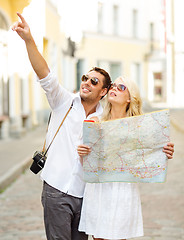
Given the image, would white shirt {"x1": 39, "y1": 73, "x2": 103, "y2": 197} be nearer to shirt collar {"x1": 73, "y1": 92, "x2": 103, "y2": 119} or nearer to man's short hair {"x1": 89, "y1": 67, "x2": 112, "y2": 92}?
shirt collar {"x1": 73, "y1": 92, "x2": 103, "y2": 119}

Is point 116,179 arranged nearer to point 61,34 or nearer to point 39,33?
point 39,33

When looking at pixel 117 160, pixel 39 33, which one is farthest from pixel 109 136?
pixel 39 33

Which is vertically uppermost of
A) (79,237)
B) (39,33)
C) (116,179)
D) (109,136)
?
(39,33)

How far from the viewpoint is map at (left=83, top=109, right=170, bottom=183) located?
3.05m

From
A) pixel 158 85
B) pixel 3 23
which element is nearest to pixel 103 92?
pixel 3 23

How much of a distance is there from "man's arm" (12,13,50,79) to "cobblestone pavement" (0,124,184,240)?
2799 millimetres

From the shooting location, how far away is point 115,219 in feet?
10.2

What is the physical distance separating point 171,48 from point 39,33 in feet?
58.5

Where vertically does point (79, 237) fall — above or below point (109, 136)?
below

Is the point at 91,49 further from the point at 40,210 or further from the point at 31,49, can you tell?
the point at 31,49

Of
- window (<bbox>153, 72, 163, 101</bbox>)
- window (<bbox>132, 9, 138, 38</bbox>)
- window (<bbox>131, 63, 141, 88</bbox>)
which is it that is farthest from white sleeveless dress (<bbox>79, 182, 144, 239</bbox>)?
window (<bbox>153, 72, 163, 101</bbox>)

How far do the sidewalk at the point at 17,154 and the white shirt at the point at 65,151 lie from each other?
196 inches

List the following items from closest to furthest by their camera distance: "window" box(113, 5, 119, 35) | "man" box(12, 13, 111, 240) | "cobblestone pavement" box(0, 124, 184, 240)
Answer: "man" box(12, 13, 111, 240)
"cobblestone pavement" box(0, 124, 184, 240)
"window" box(113, 5, 119, 35)

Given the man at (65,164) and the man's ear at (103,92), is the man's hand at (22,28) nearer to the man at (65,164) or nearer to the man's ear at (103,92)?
the man at (65,164)
